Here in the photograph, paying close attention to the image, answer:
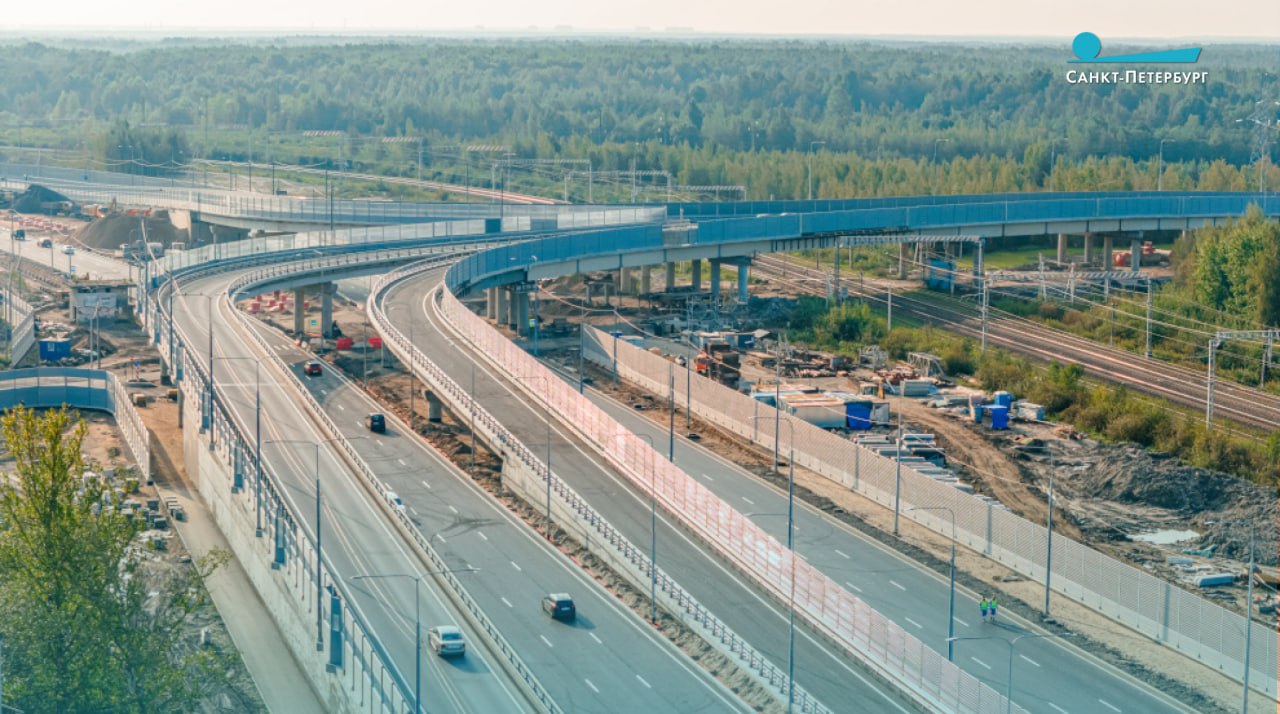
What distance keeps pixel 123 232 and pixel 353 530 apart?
78.4m

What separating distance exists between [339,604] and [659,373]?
1372 inches

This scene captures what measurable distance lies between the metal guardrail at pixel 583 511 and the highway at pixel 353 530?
4969 millimetres

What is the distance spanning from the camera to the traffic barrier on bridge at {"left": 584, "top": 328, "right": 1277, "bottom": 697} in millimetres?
43344

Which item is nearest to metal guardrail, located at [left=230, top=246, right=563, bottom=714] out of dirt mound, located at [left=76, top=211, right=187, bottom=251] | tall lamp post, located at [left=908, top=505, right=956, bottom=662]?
tall lamp post, located at [left=908, top=505, right=956, bottom=662]

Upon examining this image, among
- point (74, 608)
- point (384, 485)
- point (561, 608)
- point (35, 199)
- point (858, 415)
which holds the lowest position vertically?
point (561, 608)

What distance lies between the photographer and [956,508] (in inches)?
2110

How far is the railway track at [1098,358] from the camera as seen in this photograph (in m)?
73.8

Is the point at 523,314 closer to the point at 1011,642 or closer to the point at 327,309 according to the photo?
the point at 327,309

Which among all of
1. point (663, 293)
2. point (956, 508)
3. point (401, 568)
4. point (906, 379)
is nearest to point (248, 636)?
point (401, 568)

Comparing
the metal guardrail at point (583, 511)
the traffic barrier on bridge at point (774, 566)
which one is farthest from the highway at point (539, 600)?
the traffic barrier on bridge at point (774, 566)

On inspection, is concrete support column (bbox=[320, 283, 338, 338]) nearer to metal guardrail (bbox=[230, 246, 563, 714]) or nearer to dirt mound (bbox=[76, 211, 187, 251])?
metal guardrail (bbox=[230, 246, 563, 714])

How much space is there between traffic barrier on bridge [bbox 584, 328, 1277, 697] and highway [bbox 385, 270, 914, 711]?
7386mm

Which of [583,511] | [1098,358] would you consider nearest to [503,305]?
[1098,358]

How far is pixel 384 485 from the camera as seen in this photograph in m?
58.6
